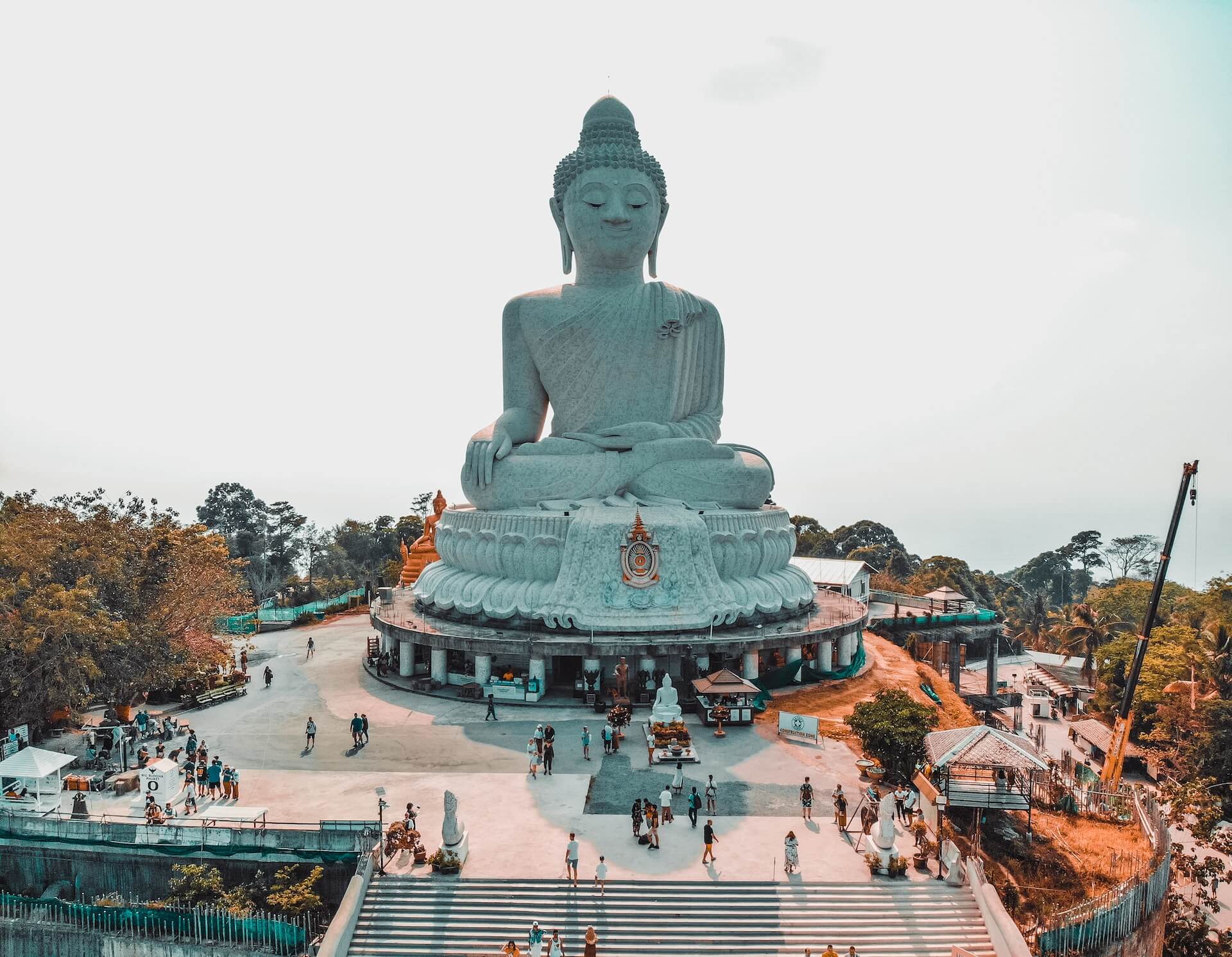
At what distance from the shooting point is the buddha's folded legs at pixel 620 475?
23.3 meters

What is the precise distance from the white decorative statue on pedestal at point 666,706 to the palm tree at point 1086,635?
1021 inches

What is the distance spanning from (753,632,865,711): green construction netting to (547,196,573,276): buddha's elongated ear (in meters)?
14.1

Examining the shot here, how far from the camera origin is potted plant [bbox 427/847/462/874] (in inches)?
468

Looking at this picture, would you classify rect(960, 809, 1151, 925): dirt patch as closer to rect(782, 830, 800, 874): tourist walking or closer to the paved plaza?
the paved plaza

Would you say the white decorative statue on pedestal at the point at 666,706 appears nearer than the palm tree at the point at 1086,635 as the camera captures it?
Yes

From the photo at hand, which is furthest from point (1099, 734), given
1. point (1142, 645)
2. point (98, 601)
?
point (98, 601)

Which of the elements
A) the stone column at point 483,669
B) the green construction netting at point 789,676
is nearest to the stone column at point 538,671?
the stone column at point 483,669

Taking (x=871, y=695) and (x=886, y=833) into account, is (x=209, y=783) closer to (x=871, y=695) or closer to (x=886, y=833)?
(x=886, y=833)

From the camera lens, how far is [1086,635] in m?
37.4

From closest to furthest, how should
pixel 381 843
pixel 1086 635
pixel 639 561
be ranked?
pixel 381 843 → pixel 639 561 → pixel 1086 635

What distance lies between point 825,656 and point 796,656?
0.77m

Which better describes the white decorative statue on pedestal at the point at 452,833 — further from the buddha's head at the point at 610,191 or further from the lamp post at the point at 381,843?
the buddha's head at the point at 610,191

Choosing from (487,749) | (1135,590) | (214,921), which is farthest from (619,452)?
(1135,590)

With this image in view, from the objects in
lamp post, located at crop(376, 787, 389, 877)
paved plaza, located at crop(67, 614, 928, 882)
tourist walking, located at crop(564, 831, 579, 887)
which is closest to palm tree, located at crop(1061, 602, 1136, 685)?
paved plaza, located at crop(67, 614, 928, 882)
